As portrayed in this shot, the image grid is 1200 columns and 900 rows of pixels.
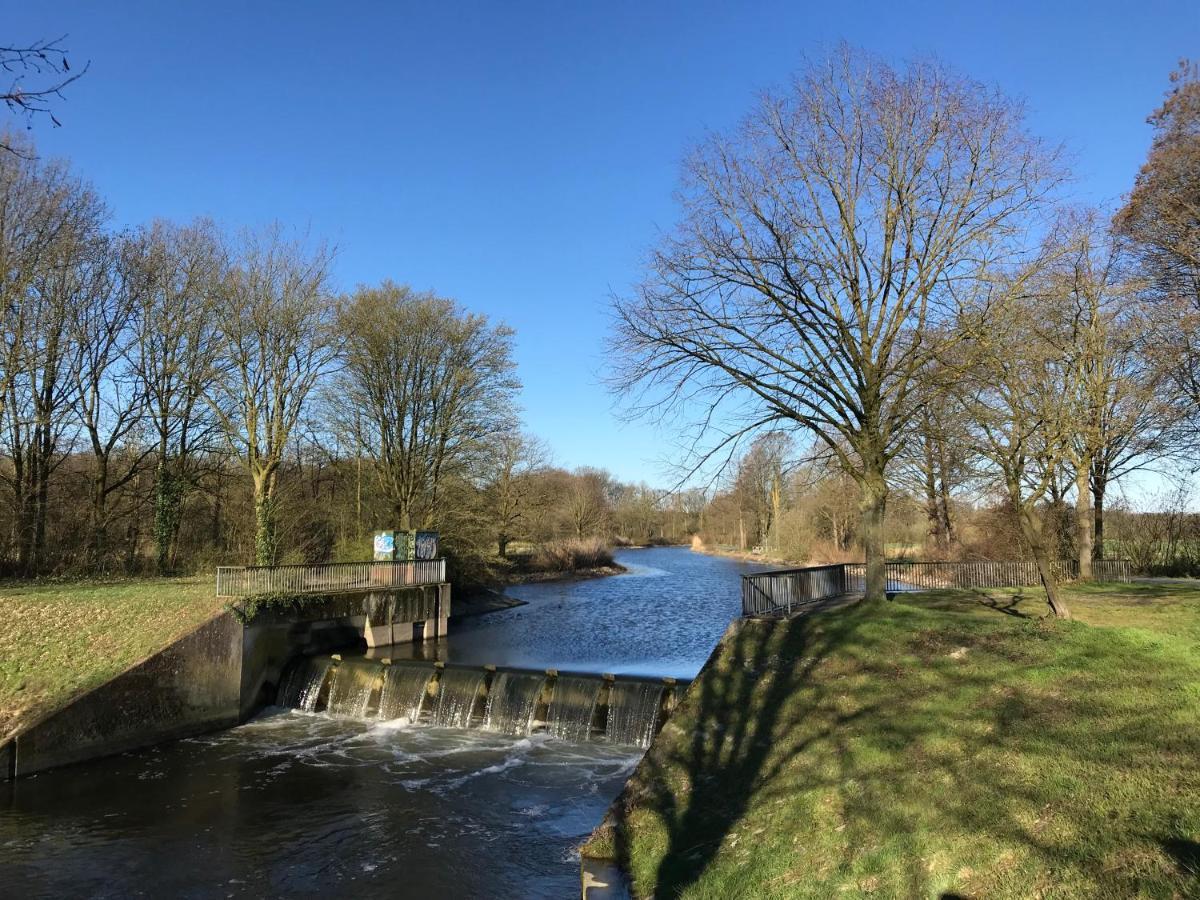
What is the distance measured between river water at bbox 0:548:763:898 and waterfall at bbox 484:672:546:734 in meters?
0.30

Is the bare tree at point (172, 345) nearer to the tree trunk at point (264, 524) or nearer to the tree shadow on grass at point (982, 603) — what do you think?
the tree trunk at point (264, 524)

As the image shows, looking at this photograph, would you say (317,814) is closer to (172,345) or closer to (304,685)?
(304,685)

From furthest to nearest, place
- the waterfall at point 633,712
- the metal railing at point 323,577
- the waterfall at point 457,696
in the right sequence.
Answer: the metal railing at point 323,577 < the waterfall at point 457,696 < the waterfall at point 633,712

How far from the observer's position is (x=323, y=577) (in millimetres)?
22812

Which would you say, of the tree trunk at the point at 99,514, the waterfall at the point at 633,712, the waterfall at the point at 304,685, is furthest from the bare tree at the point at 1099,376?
the tree trunk at the point at 99,514

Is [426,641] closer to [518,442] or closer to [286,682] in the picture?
[286,682]

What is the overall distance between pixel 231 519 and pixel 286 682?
46.3ft

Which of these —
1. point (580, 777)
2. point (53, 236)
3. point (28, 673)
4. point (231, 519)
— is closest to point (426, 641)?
point (231, 519)

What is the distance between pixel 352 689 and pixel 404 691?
1738 millimetres

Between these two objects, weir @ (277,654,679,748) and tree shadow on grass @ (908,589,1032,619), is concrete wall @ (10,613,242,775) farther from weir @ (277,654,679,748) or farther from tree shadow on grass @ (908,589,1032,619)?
tree shadow on grass @ (908,589,1032,619)

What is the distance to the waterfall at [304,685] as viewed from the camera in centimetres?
1886

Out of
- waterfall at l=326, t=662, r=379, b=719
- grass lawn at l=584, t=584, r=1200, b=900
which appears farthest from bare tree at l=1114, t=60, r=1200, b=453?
waterfall at l=326, t=662, r=379, b=719

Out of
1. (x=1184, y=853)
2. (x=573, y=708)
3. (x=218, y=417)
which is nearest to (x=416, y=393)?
(x=218, y=417)

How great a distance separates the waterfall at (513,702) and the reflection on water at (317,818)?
1.46 feet
